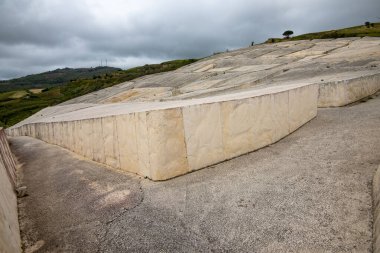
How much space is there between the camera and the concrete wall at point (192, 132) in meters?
7.38

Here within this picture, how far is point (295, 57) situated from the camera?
34.8m

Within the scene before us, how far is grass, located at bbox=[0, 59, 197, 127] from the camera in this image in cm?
6725

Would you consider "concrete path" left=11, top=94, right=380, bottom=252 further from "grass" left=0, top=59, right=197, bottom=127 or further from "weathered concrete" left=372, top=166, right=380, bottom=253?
"grass" left=0, top=59, right=197, bottom=127

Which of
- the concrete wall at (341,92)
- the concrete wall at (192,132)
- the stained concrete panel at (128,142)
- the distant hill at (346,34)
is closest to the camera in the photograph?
the concrete wall at (192,132)

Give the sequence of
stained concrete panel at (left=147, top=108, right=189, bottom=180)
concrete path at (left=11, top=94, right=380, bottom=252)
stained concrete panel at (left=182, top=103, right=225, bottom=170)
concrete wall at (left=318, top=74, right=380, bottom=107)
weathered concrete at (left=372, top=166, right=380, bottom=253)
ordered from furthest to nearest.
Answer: concrete wall at (left=318, top=74, right=380, bottom=107) → stained concrete panel at (left=182, top=103, right=225, bottom=170) → stained concrete panel at (left=147, top=108, right=189, bottom=180) → concrete path at (left=11, top=94, right=380, bottom=252) → weathered concrete at (left=372, top=166, right=380, bottom=253)

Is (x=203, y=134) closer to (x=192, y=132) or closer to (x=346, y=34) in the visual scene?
(x=192, y=132)

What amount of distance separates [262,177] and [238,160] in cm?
136

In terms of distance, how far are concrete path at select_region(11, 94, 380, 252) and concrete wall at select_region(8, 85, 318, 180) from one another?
34 cm

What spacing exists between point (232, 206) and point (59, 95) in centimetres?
9228

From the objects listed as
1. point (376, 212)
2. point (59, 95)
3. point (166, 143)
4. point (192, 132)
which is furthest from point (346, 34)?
point (59, 95)

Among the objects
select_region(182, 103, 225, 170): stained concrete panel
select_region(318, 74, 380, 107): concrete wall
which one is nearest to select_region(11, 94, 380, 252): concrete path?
select_region(182, 103, 225, 170): stained concrete panel

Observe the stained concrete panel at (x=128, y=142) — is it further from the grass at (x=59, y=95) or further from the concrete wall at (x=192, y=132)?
the grass at (x=59, y=95)

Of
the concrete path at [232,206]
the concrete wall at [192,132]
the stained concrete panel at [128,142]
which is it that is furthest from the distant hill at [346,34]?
the stained concrete panel at [128,142]

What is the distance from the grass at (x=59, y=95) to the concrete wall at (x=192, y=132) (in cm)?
5363
